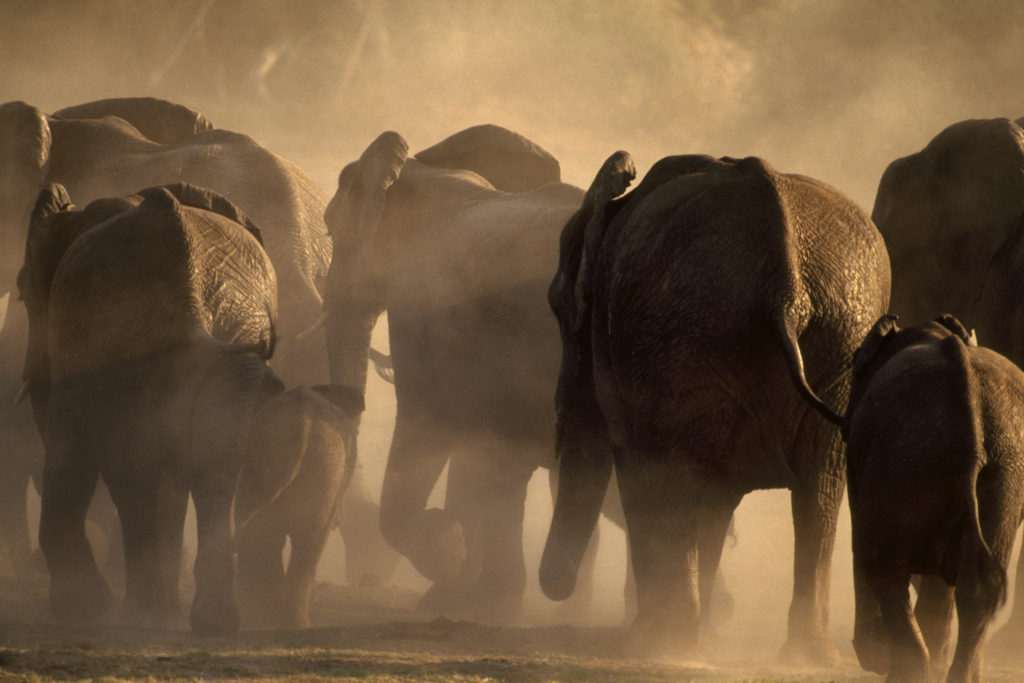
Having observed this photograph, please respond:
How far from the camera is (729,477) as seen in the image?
498cm

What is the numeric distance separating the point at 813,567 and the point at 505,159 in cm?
525

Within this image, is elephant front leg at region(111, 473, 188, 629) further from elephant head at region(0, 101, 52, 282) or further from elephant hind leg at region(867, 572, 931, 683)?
elephant head at region(0, 101, 52, 282)

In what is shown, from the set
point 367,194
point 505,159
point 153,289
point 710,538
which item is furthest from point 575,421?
point 505,159

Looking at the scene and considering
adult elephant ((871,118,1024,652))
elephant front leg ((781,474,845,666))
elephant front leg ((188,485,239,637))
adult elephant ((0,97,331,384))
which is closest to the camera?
elephant front leg ((781,474,845,666))

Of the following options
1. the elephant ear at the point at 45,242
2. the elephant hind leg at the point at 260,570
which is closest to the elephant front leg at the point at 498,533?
the elephant hind leg at the point at 260,570

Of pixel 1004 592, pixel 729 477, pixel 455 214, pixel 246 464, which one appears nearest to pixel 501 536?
pixel 246 464

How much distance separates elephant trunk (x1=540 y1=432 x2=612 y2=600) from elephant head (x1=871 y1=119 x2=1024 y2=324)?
168 centimetres

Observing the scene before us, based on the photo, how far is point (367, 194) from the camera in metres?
9.05

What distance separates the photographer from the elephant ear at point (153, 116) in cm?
1192

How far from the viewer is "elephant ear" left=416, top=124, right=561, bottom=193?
9805mm

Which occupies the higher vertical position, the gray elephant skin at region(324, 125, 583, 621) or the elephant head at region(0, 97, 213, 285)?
the elephant head at region(0, 97, 213, 285)

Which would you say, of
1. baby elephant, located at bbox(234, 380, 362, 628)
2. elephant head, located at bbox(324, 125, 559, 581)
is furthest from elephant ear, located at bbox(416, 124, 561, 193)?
baby elephant, located at bbox(234, 380, 362, 628)

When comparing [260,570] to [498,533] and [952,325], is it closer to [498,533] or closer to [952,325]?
[498,533]

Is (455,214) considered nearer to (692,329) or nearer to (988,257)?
(988,257)
